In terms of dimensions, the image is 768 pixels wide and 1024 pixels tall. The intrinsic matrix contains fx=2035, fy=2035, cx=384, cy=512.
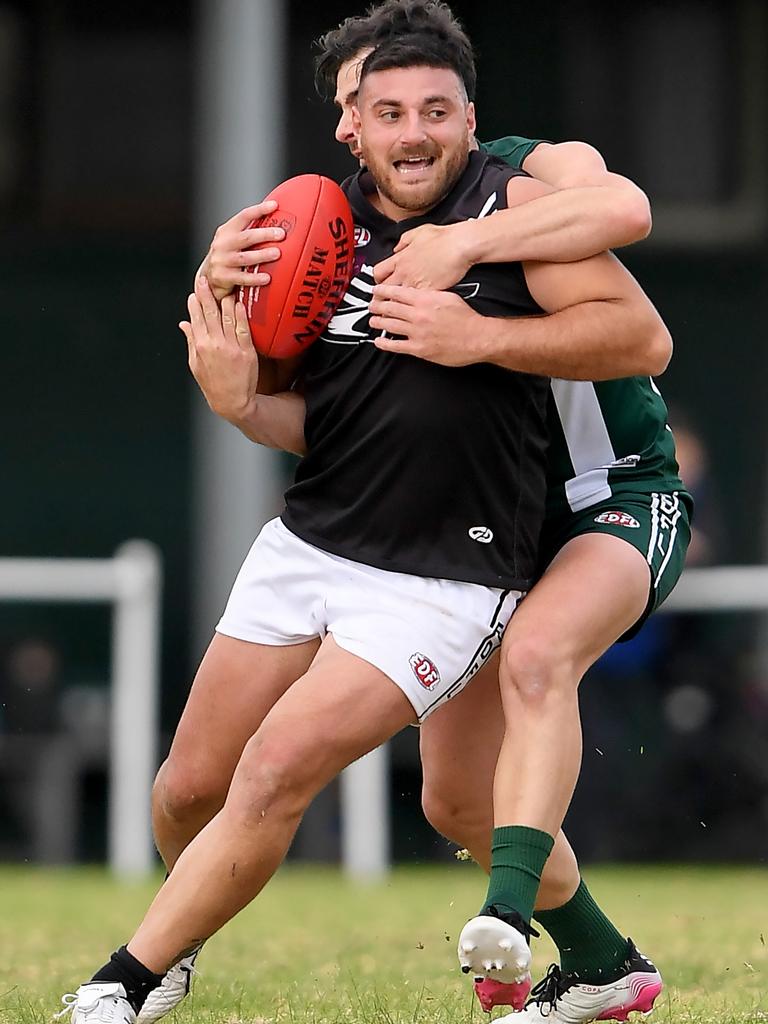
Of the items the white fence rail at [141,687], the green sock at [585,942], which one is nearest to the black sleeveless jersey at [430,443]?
the green sock at [585,942]

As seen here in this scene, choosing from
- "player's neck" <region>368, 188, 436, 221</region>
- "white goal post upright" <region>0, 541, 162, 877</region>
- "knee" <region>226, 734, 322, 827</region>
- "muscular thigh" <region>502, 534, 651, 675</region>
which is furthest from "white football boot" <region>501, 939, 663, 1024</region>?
"white goal post upright" <region>0, 541, 162, 877</region>

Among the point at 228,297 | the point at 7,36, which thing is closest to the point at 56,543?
the point at 7,36

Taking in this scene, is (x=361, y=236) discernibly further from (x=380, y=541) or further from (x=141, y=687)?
(x=141, y=687)

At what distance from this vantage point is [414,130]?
14.4 feet

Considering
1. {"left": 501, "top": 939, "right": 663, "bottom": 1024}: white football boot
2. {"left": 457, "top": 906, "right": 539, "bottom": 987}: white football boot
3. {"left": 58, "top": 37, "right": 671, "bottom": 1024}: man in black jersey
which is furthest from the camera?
{"left": 501, "top": 939, "right": 663, "bottom": 1024}: white football boot

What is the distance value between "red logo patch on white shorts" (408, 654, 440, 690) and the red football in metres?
0.75

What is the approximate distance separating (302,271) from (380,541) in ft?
2.01

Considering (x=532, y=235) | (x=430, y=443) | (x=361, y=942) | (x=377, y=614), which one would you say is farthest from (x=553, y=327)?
(x=361, y=942)

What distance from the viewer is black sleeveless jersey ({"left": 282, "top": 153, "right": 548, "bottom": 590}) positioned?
14.5ft

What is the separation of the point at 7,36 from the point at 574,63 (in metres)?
3.67

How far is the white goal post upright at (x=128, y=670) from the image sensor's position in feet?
31.7

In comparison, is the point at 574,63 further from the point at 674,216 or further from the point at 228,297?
the point at 228,297

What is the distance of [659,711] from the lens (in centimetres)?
1036

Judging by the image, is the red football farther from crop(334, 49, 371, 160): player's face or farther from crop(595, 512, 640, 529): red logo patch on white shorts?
crop(595, 512, 640, 529): red logo patch on white shorts
